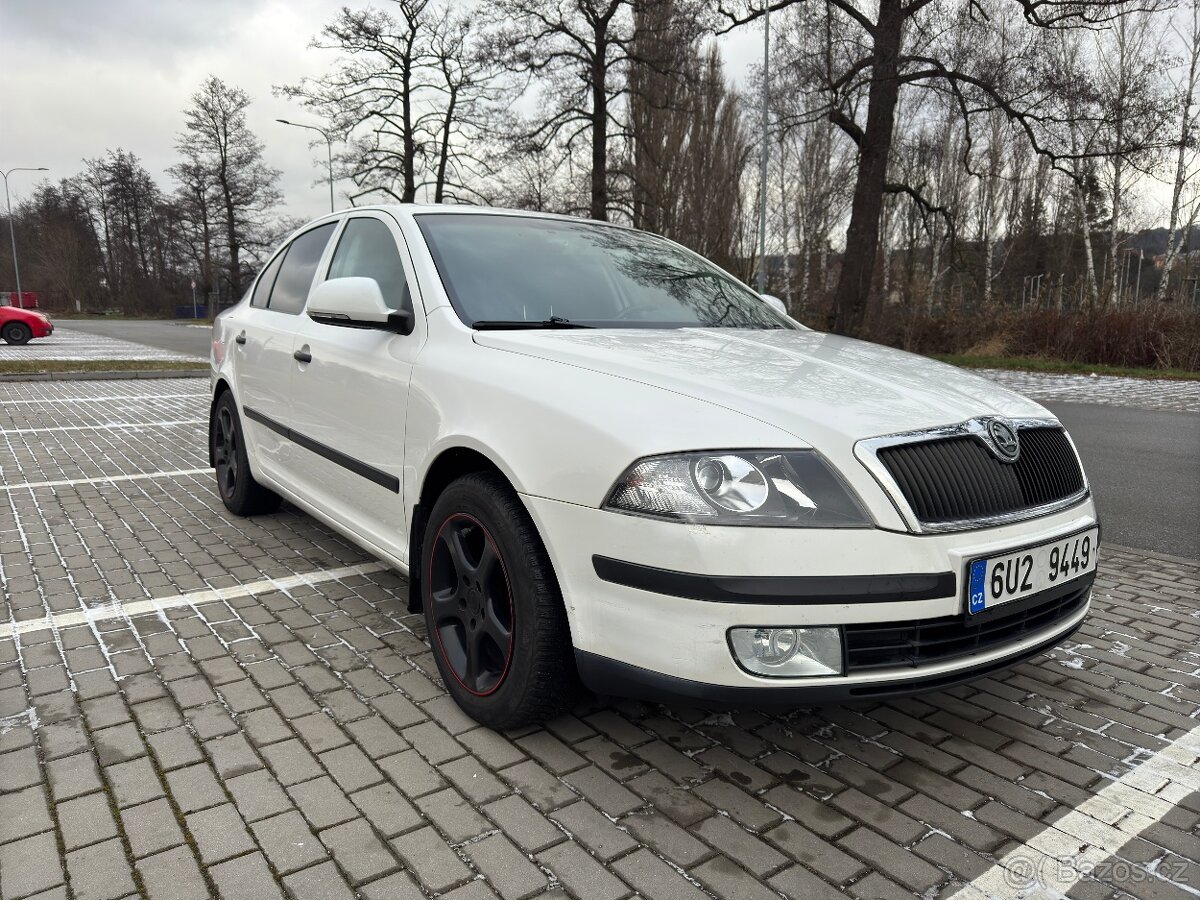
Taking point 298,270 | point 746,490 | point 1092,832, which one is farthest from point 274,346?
point 1092,832

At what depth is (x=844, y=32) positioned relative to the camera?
16.1 m

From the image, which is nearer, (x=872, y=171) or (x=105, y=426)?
(x=105, y=426)

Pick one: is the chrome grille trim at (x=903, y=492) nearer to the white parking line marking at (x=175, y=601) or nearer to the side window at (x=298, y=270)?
the white parking line marking at (x=175, y=601)

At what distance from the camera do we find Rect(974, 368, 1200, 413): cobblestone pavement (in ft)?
37.8

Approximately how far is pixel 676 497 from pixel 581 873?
904mm

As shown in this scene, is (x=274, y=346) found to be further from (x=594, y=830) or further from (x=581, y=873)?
(x=581, y=873)

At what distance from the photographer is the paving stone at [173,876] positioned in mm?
1885

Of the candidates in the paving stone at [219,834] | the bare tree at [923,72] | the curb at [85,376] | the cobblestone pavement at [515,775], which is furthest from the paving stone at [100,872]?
the bare tree at [923,72]

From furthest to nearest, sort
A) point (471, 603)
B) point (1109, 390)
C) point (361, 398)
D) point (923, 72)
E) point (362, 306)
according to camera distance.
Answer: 1. point (923, 72)
2. point (1109, 390)
3. point (361, 398)
4. point (362, 306)
5. point (471, 603)

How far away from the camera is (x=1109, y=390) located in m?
13.3

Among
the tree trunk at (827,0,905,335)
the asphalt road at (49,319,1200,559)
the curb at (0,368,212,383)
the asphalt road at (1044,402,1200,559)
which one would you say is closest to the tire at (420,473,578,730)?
the asphalt road at (1044,402,1200,559)

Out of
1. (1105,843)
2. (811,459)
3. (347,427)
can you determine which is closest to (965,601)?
(811,459)

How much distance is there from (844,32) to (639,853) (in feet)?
56.5

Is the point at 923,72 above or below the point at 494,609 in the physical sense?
above
